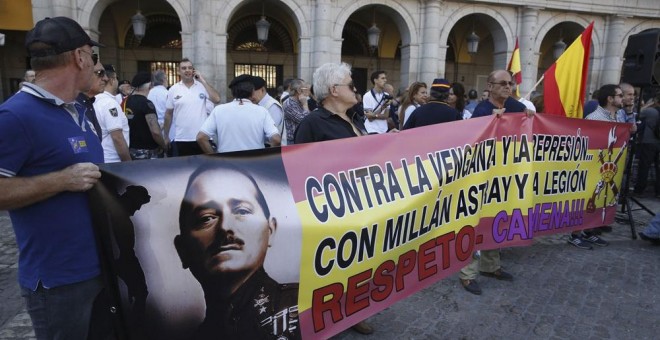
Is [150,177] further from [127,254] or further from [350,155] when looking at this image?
[350,155]

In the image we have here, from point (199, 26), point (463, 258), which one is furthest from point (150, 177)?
point (199, 26)

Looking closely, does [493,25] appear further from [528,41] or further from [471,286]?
[471,286]

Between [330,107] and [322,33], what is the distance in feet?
38.6

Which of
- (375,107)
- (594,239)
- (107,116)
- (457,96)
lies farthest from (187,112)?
(594,239)

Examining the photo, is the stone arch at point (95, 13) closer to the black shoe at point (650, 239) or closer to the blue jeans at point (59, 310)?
the black shoe at point (650, 239)

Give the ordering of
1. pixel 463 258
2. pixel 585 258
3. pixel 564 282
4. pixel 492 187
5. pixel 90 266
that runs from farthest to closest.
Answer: pixel 585 258 → pixel 564 282 → pixel 492 187 → pixel 463 258 → pixel 90 266

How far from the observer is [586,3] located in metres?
17.0

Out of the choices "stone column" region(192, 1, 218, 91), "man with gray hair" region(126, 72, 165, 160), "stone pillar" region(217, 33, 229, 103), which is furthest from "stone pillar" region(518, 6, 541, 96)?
"man with gray hair" region(126, 72, 165, 160)

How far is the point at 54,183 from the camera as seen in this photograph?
172cm

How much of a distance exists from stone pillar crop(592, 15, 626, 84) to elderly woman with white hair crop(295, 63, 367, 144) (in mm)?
18333

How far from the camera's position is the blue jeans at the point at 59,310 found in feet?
6.04

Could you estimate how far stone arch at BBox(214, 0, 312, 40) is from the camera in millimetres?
13750

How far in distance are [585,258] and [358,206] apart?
12.8 feet

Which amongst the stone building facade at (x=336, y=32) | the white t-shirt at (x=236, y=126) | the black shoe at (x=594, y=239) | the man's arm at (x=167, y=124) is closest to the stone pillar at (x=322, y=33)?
the stone building facade at (x=336, y=32)
